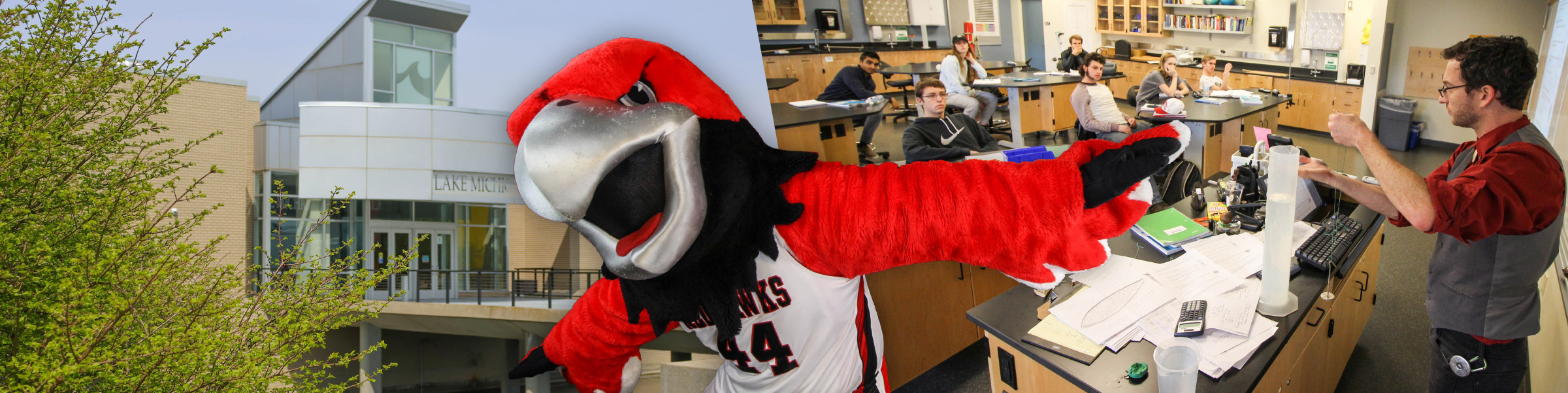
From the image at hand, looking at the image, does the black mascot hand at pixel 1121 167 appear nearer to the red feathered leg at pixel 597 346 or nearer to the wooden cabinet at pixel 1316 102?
the red feathered leg at pixel 597 346

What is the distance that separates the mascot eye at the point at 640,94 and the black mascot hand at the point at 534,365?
78 cm

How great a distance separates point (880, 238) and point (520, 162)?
519 millimetres

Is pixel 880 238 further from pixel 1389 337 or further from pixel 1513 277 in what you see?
pixel 1389 337

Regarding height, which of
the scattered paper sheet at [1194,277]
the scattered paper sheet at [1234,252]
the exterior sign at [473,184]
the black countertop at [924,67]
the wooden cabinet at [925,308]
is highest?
the black countertop at [924,67]

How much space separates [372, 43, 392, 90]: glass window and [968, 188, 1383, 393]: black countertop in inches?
54.4

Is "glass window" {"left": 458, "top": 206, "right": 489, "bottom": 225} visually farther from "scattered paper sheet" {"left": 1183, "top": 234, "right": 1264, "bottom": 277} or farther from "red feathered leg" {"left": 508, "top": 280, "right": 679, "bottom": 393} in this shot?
"scattered paper sheet" {"left": 1183, "top": 234, "right": 1264, "bottom": 277}

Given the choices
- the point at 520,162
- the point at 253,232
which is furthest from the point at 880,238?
the point at 253,232

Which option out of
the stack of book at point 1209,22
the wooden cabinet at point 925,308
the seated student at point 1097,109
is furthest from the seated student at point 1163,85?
the wooden cabinet at point 925,308

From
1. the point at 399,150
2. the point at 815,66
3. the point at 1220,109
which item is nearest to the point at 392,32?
the point at 399,150

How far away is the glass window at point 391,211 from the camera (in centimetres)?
156

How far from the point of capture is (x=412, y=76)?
1562 mm

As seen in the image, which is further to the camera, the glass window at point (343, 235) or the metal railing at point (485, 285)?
the metal railing at point (485, 285)

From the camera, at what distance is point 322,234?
4.91 ft

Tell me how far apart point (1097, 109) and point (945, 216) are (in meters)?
4.38
